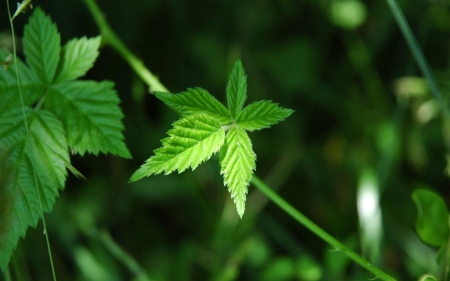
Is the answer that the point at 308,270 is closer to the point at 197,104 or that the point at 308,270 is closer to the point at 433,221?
the point at 433,221

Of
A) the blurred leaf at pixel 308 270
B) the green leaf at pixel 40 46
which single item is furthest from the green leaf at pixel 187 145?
the blurred leaf at pixel 308 270

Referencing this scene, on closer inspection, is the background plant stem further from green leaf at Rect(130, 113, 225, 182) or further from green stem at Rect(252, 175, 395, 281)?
green leaf at Rect(130, 113, 225, 182)

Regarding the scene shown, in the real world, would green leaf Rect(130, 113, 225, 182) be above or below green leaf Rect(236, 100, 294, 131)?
below

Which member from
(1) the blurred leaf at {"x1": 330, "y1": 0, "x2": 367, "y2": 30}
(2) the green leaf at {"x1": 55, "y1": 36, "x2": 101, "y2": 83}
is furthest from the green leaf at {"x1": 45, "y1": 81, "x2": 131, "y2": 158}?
(1) the blurred leaf at {"x1": 330, "y1": 0, "x2": 367, "y2": 30}

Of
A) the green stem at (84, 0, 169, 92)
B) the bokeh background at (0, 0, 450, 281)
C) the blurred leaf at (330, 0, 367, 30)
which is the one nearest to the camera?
the green stem at (84, 0, 169, 92)

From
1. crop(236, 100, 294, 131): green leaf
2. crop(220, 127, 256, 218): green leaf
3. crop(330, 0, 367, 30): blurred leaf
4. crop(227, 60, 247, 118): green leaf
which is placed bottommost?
crop(220, 127, 256, 218): green leaf

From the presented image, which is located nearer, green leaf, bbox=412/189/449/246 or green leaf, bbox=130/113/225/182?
green leaf, bbox=130/113/225/182

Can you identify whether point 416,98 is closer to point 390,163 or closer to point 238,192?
point 390,163
